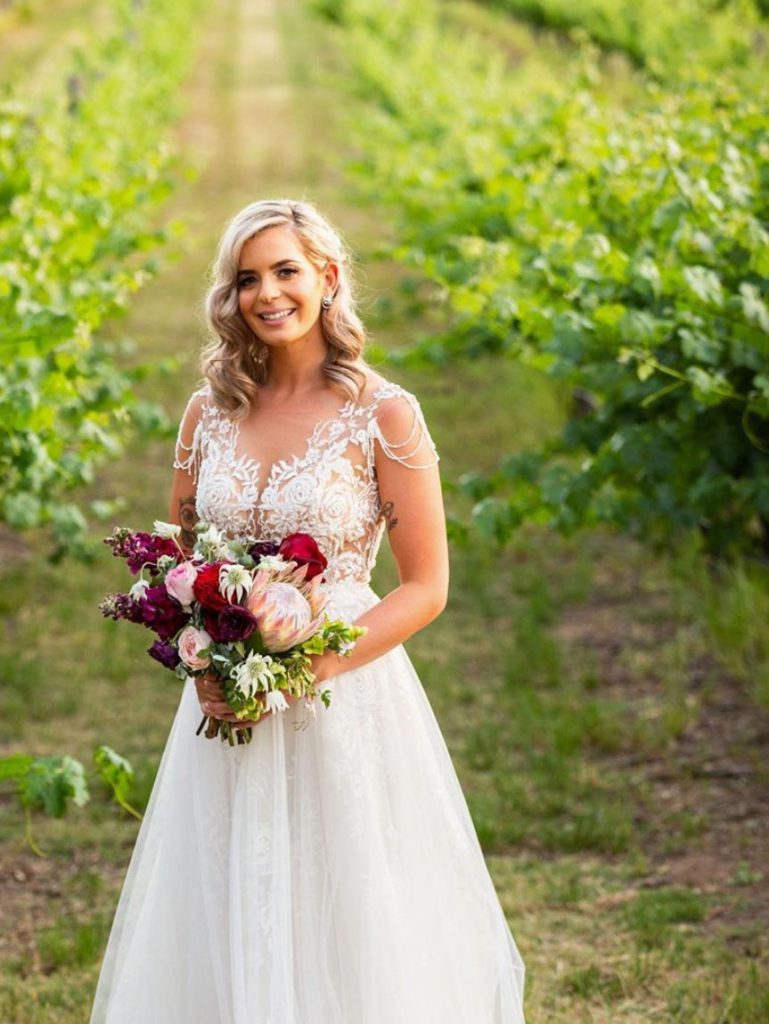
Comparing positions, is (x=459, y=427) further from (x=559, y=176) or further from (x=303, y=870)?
(x=303, y=870)

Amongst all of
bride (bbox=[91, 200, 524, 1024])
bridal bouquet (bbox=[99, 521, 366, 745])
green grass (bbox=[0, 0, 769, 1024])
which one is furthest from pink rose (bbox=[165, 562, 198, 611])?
green grass (bbox=[0, 0, 769, 1024])

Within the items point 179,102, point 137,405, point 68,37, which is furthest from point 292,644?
point 68,37

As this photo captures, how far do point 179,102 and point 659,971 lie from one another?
24.6m

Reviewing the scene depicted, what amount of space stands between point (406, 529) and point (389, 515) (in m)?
0.05

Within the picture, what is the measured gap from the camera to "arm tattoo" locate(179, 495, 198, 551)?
331 cm

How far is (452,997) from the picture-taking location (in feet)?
10.2

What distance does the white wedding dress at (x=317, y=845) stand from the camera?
9.73ft

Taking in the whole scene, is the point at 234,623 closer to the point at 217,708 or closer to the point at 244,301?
the point at 217,708

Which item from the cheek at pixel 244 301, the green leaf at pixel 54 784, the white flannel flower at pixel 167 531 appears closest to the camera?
the white flannel flower at pixel 167 531

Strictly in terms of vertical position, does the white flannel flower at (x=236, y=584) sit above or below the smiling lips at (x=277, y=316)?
below

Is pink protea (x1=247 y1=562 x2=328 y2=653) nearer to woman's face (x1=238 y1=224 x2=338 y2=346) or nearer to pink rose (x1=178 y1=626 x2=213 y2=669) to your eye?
pink rose (x1=178 y1=626 x2=213 y2=669)

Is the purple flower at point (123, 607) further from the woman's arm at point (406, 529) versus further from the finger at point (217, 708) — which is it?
the woman's arm at point (406, 529)

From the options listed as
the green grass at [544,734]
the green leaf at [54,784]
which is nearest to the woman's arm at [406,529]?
the green grass at [544,734]

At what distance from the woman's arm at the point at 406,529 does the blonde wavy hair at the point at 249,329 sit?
0.13 meters
